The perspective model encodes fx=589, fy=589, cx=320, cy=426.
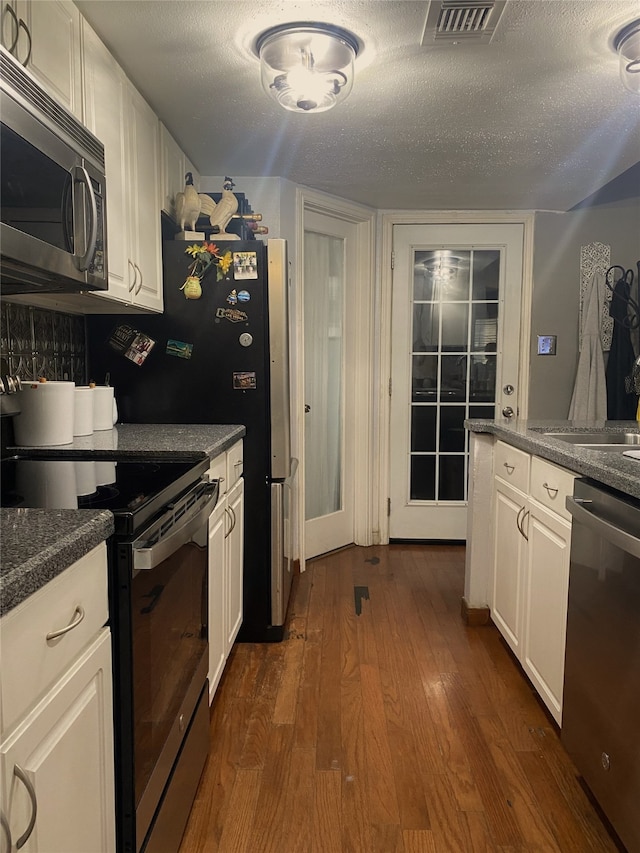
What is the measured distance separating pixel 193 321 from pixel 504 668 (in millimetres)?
1831

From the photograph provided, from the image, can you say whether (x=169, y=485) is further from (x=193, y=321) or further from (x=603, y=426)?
(x=603, y=426)

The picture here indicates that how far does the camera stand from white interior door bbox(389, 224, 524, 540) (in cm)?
375

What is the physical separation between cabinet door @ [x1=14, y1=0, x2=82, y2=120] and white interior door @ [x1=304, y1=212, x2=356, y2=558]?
1762mm

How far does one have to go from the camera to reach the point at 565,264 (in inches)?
147

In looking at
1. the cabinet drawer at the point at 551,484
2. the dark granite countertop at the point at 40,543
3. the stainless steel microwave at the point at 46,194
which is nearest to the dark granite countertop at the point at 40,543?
the dark granite countertop at the point at 40,543

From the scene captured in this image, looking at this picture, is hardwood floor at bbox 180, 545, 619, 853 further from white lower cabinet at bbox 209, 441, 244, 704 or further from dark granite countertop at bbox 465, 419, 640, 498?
dark granite countertop at bbox 465, 419, 640, 498

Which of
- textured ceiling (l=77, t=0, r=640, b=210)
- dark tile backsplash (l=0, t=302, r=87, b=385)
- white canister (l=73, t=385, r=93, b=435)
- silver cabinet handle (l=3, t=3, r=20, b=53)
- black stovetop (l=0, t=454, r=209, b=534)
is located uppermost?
textured ceiling (l=77, t=0, r=640, b=210)

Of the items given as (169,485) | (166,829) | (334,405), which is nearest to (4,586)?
(169,485)

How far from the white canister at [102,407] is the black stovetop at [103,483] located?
1.52 feet

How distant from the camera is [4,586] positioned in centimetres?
70

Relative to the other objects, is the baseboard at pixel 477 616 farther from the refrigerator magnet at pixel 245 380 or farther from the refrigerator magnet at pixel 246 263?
the refrigerator magnet at pixel 246 263

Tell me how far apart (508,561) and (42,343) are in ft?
6.24

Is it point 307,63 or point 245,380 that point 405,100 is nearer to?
point 307,63

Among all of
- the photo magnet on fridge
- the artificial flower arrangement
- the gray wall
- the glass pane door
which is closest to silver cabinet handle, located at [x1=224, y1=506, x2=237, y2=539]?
the photo magnet on fridge
